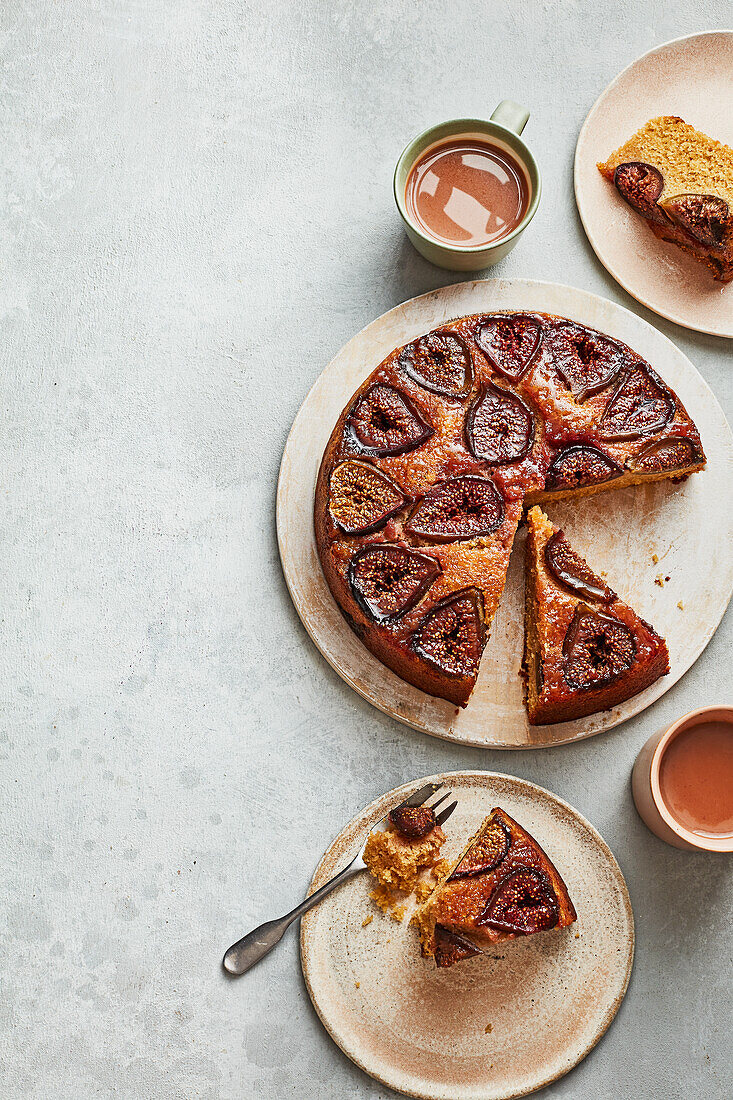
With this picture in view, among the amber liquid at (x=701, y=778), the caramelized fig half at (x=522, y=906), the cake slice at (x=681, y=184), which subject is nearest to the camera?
the caramelized fig half at (x=522, y=906)

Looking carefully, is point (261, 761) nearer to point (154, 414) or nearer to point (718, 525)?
point (154, 414)

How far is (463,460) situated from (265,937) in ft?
6.55

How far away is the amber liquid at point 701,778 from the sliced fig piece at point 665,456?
39.5 inches

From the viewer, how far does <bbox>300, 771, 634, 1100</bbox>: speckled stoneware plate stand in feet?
12.0

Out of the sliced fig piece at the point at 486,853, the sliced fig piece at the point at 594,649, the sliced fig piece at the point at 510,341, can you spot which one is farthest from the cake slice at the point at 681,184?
the sliced fig piece at the point at 486,853

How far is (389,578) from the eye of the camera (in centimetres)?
359

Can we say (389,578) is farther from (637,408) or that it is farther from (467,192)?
(467,192)

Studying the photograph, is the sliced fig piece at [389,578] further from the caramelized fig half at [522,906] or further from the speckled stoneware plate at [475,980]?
the caramelized fig half at [522,906]

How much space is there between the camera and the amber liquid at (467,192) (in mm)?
3896

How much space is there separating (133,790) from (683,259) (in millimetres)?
3206

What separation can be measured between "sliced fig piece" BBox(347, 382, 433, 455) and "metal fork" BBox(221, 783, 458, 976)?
1324mm

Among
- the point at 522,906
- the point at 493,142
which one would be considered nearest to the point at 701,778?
the point at 522,906

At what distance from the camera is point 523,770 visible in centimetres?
387

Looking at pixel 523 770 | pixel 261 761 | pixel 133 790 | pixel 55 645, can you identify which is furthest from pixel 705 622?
pixel 55 645
